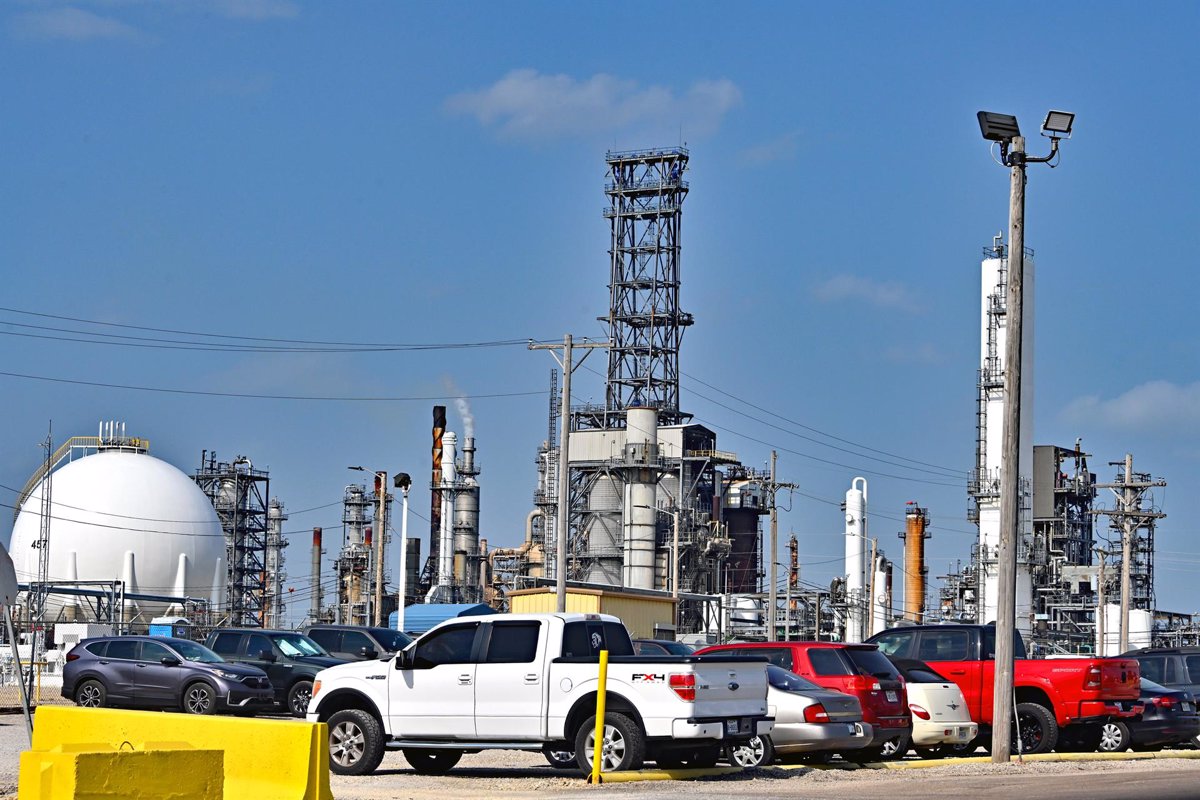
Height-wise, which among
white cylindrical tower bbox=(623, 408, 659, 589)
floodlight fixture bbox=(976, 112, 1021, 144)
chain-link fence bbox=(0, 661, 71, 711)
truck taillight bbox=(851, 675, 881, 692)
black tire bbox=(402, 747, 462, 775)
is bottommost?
chain-link fence bbox=(0, 661, 71, 711)

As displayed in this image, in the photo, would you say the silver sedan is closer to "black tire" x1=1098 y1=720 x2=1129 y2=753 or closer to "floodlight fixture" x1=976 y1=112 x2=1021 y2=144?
"black tire" x1=1098 y1=720 x2=1129 y2=753

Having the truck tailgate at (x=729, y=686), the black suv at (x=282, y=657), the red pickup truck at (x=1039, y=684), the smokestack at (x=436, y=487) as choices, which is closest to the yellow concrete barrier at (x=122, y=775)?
the truck tailgate at (x=729, y=686)

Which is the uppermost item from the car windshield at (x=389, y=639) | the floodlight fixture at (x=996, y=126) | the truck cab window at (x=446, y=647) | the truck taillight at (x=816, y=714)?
the floodlight fixture at (x=996, y=126)

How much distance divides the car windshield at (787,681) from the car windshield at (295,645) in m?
13.0

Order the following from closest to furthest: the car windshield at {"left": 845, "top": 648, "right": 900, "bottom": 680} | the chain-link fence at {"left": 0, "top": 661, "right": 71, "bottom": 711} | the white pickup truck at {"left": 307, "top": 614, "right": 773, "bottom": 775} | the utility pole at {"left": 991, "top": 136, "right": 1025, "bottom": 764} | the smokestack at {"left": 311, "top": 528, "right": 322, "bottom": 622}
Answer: the white pickup truck at {"left": 307, "top": 614, "right": 773, "bottom": 775}
the car windshield at {"left": 845, "top": 648, "right": 900, "bottom": 680}
the utility pole at {"left": 991, "top": 136, "right": 1025, "bottom": 764}
the chain-link fence at {"left": 0, "top": 661, "right": 71, "bottom": 711}
the smokestack at {"left": 311, "top": 528, "right": 322, "bottom": 622}

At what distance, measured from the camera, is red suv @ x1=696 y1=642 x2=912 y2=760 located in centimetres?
2036

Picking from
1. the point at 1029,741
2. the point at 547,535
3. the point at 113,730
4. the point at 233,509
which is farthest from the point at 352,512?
the point at 113,730

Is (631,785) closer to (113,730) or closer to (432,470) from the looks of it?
(113,730)

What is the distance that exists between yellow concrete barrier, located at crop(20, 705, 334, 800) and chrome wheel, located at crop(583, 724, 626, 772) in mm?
5638

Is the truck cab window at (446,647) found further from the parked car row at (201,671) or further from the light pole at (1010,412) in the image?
the parked car row at (201,671)

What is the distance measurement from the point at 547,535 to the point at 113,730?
80435 mm

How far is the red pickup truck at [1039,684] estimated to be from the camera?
22969mm

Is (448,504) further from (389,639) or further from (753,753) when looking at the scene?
(753,753)

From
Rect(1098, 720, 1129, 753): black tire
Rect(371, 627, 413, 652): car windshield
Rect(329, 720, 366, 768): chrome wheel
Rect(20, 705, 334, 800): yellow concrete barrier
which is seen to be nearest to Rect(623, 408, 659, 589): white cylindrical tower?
Rect(371, 627, 413, 652): car windshield
